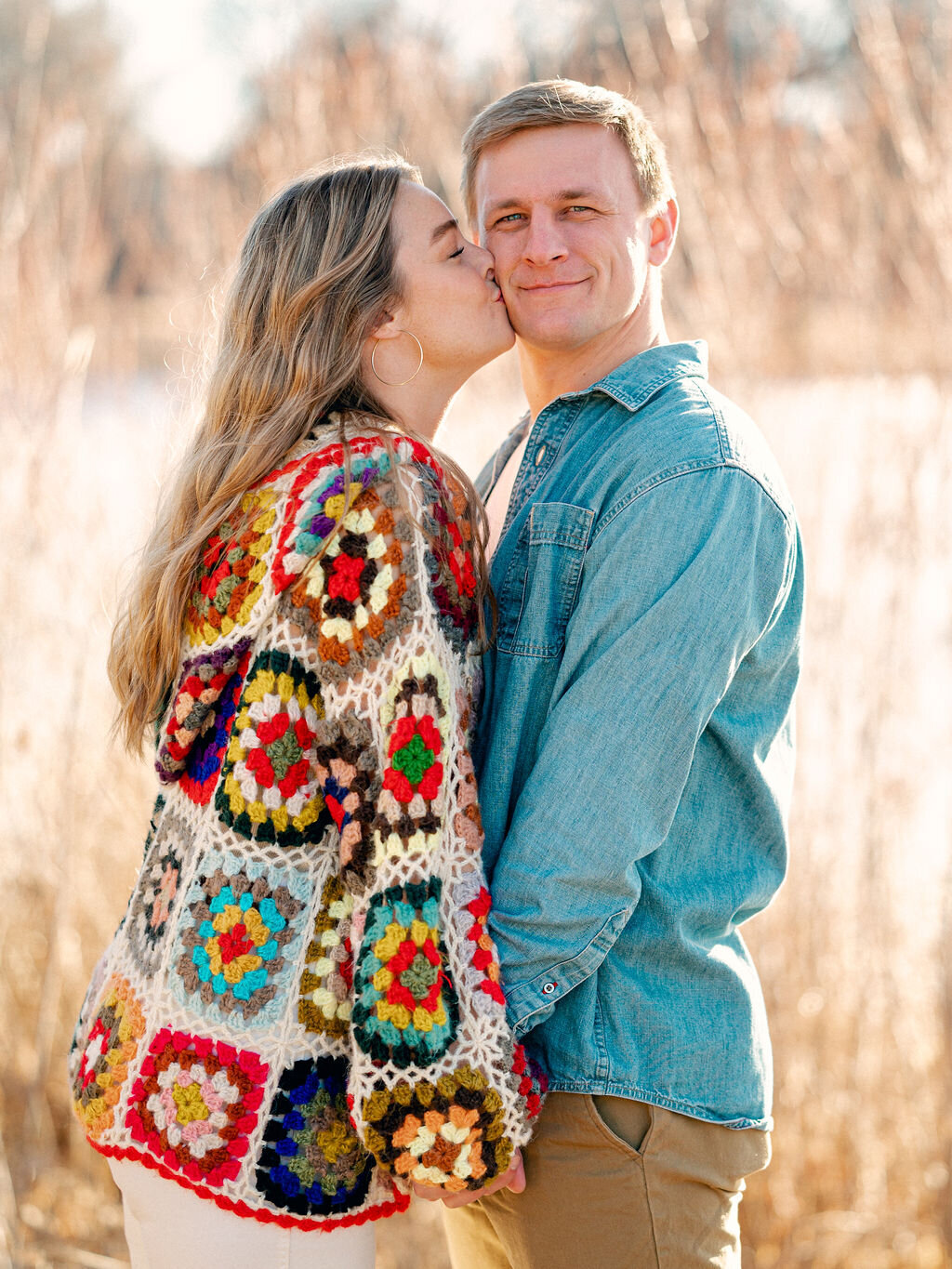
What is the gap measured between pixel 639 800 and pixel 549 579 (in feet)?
1.07

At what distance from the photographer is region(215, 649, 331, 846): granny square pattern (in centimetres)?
139

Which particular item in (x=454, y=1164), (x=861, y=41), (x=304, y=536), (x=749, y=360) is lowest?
(x=454, y=1164)

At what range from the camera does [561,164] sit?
1845 millimetres

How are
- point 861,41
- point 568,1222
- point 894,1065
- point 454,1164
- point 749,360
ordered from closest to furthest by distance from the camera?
point 454,1164, point 568,1222, point 861,41, point 894,1065, point 749,360

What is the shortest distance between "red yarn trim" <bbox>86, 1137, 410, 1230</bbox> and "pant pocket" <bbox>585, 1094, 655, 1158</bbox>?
26 centimetres

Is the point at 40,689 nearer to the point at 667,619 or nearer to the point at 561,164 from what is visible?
the point at 561,164

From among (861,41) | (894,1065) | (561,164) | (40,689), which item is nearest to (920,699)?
(894,1065)

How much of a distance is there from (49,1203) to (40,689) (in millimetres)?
1254

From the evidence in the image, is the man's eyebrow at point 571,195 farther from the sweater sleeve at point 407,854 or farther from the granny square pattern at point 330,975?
the granny square pattern at point 330,975

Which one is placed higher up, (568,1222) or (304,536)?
(304,536)

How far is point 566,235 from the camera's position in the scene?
1841 mm

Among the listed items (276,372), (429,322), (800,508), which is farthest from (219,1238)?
(800,508)

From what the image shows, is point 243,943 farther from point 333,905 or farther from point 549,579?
Answer: point 549,579

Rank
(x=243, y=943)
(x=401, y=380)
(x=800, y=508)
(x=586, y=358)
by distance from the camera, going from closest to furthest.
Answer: (x=243, y=943), (x=401, y=380), (x=586, y=358), (x=800, y=508)
